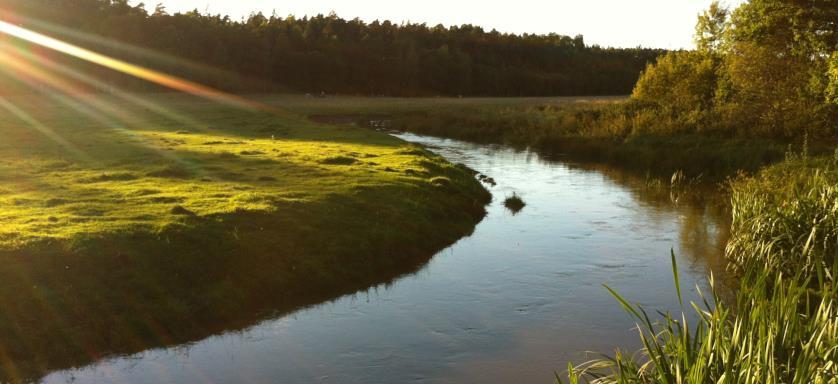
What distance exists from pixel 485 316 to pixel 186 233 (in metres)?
8.30

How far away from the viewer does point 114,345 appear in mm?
15094

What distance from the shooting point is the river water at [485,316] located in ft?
46.1

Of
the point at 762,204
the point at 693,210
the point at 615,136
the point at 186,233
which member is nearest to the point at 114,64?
the point at 615,136

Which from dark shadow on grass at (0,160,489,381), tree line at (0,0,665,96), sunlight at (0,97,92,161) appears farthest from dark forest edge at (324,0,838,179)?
sunlight at (0,97,92,161)

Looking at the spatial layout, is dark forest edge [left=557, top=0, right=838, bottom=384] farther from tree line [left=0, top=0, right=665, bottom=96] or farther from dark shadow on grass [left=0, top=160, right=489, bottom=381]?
tree line [left=0, top=0, right=665, bottom=96]

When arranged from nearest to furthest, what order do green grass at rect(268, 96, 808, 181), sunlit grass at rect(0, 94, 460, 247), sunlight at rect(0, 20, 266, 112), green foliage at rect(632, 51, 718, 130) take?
sunlit grass at rect(0, 94, 460, 247) → green grass at rect(268, 96, 808, 181) → green foliage at rect(632, 51, 718, 130) → sunlight at rect(0, 20, 266, 112)

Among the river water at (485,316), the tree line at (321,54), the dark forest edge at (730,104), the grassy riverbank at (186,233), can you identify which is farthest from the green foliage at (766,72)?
the tree line at (321,54)

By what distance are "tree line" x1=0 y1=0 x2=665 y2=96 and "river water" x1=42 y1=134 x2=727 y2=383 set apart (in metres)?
59.0

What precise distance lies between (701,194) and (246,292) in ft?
79.2

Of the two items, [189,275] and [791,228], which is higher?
[791,228]

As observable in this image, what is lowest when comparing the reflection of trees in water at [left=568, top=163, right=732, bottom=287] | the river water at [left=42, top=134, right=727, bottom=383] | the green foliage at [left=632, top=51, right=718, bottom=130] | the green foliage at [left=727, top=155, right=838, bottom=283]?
the river water at [left=42, top=134, right=727, bottom=383]

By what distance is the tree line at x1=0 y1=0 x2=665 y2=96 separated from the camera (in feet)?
379

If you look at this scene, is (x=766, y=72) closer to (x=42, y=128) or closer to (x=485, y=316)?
(x=485, y=316)

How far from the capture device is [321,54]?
136250 mm
